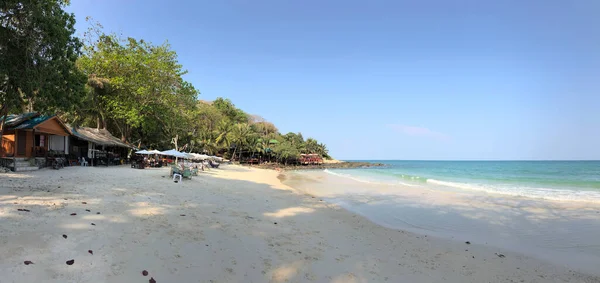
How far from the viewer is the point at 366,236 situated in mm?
7438

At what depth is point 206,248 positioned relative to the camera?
5.32 m

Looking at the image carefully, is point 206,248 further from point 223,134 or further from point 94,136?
point 223,134

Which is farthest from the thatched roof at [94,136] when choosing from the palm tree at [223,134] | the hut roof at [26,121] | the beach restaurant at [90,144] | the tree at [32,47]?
the palm tree at [223,134]

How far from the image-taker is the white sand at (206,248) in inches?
163

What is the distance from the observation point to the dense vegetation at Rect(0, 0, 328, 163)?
8992 mm

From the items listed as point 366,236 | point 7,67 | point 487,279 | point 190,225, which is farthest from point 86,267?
point 7,67

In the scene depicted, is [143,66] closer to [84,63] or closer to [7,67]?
[84,63]

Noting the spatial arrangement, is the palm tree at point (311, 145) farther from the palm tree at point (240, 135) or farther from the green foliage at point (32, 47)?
the green foliage at point (32, 47)

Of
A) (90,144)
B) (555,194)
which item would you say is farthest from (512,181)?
(90,144)

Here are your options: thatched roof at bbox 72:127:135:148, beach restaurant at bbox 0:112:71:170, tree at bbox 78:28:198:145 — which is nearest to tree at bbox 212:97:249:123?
tree at bbox 78:28:198:145

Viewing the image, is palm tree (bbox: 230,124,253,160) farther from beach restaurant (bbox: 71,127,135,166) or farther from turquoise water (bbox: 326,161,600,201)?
beach restaurant (bbox: 71,127,135,166)

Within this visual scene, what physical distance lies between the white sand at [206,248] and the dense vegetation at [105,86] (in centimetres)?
394

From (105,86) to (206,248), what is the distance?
81.1ft

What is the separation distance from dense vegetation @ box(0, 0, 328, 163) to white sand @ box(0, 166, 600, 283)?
3.94 metres
